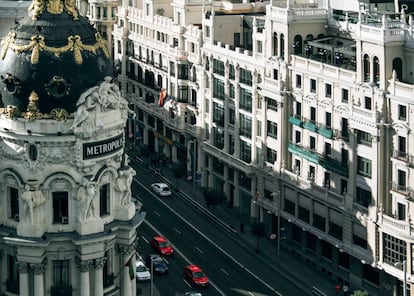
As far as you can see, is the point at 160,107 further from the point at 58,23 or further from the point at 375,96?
the point at 58,23

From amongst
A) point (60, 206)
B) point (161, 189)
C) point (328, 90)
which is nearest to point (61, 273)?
point (60, 206)

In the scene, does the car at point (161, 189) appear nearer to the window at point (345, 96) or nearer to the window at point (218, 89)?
the window at point (218, 89)

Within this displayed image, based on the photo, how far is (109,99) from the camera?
303ft

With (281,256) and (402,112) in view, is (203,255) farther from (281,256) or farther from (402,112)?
(402,112)

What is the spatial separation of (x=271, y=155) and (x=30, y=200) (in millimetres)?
74240

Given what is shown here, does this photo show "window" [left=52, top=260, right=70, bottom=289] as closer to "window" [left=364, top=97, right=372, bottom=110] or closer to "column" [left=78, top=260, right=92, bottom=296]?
"column" [left=78, top=260, right=92, bottom=296]

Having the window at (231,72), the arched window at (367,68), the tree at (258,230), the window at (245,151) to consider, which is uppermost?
the arched window at (367,68)

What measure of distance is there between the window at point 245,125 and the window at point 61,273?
77.2 metres

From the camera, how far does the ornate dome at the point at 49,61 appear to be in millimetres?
90688

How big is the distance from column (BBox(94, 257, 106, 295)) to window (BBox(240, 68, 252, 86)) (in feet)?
253

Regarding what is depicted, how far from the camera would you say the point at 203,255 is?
152m

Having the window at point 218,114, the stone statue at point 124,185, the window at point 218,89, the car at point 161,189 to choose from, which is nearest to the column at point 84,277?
the stone statue at point 124,185

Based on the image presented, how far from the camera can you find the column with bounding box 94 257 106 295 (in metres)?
91.9

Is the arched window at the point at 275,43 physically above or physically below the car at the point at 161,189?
above
